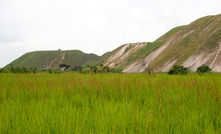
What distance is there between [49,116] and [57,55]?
182 metres

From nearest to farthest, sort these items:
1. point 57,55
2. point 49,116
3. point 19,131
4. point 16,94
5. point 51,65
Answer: point 19,131 < point 49,116 < point 16,94 < point 51,65 < point 57,55

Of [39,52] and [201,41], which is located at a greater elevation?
[39,52]

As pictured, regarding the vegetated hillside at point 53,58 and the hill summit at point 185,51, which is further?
the vegetated hillside at point 53,58

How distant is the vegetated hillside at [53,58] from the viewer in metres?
153

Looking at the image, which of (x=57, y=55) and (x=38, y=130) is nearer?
(x=38, y=130)

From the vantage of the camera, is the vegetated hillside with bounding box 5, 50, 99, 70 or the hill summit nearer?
the hill summit

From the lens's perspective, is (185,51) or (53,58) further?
(53,58)

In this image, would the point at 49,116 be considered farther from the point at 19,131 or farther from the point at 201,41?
the point at 201,41

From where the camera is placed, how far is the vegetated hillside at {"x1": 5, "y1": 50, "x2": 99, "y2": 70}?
15275 cm

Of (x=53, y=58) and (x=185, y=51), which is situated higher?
(x=53, y=58)

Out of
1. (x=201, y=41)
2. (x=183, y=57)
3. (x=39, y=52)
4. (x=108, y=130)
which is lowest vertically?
(x=108, y=130)

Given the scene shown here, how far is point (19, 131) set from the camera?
2086 millimetres

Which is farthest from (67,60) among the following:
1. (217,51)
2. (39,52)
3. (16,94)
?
(16,94)

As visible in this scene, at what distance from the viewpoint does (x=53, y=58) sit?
168 meters
